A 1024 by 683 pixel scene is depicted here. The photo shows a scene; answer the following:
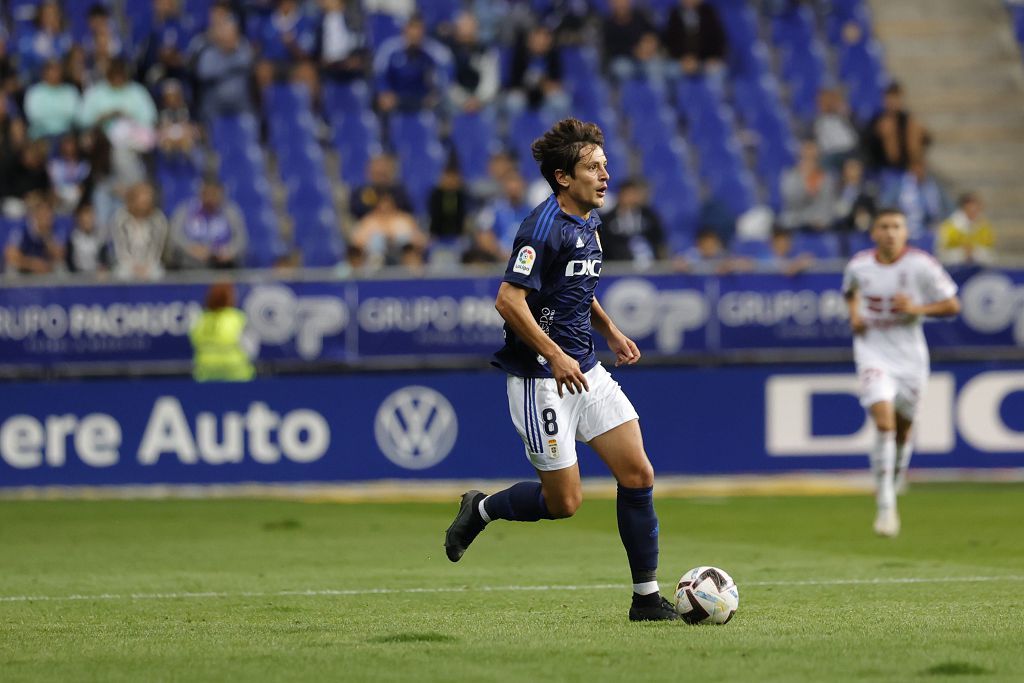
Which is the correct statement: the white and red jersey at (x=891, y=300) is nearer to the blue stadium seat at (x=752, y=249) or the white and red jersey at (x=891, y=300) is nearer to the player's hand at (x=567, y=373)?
the player's hand at (x=567, y=373)

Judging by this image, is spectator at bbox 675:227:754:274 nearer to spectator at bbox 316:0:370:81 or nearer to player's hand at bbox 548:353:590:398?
spectator at bbox 316:0:370:81

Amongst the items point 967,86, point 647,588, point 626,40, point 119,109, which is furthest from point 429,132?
point 647,588

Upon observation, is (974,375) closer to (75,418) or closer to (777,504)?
(777,504)

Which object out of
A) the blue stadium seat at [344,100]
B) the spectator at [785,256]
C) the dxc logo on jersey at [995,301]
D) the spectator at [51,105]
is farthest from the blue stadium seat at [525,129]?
the dxc logo on jersey at [995,301]

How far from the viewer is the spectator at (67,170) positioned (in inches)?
750

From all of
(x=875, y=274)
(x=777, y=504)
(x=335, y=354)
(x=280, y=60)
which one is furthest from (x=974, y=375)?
(x=280, y=60)

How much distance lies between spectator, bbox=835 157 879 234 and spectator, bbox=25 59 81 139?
28.9ft

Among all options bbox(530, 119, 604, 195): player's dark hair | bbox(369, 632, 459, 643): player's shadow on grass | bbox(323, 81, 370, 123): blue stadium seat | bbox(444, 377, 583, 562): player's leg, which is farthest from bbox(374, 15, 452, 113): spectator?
bbox(369, 632, 459, 643): player's shadow on grass

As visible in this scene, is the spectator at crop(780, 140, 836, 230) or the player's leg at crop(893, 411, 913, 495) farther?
the spectator at crop(780, 140, 836, 230)

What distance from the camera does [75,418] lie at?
1611 centimetres

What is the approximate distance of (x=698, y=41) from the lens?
22234 mm

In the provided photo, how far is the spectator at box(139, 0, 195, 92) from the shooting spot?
20297mm

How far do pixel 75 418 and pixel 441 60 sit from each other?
24.2 ft

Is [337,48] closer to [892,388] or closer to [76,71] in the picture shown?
[76,71]
